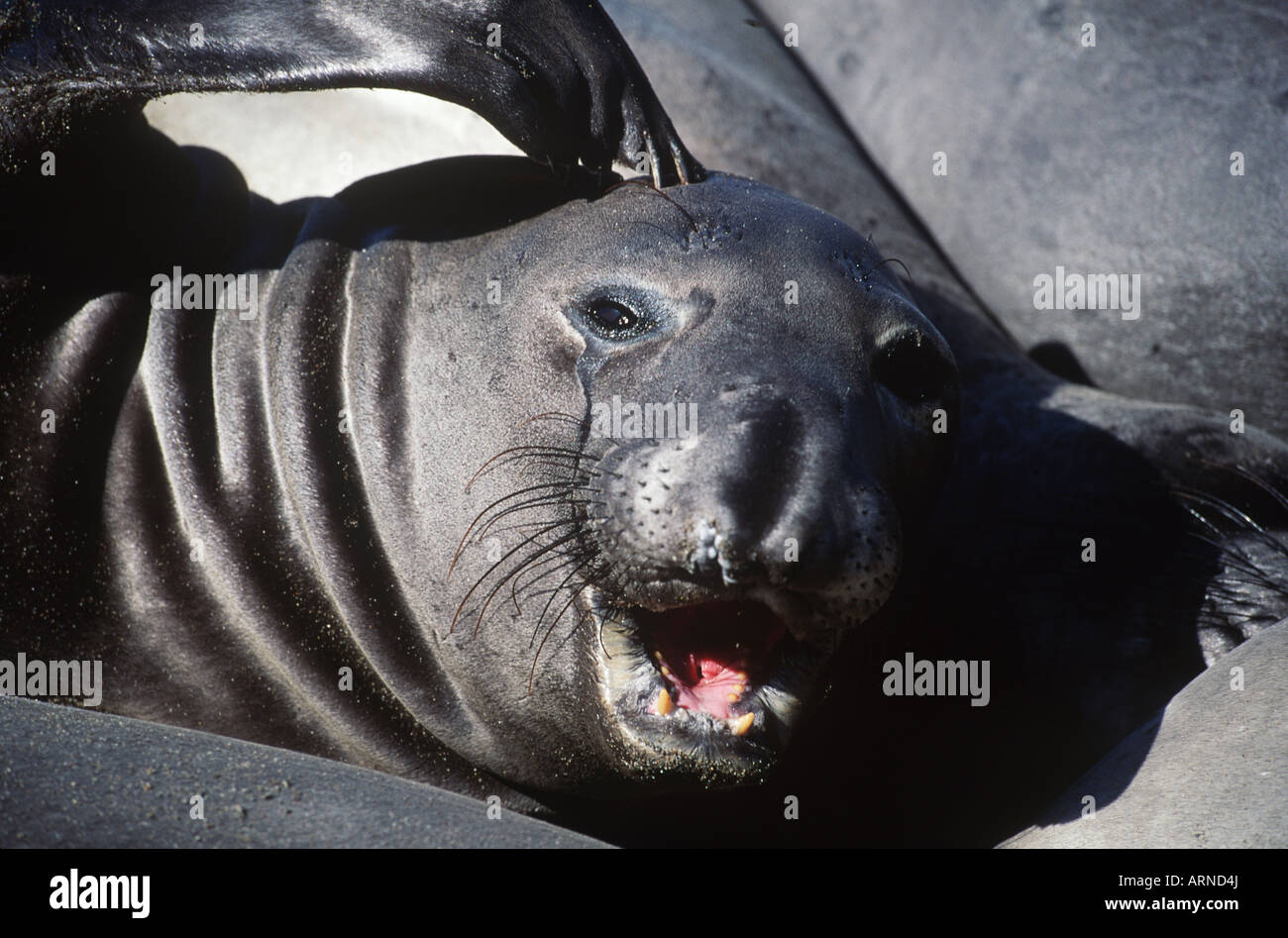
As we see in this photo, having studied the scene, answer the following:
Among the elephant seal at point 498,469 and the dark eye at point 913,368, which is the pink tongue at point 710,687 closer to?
the elephant seal at point 498,469

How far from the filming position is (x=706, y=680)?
7.54ft

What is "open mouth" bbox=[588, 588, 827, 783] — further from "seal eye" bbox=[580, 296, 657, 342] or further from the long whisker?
"seal eye" bbox=[580, 296, 657, 342]

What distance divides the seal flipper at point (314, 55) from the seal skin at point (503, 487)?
0.78 ft

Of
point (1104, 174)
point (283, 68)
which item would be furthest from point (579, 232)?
point (1104, 174)

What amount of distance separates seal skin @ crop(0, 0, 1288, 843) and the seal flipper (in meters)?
0.24

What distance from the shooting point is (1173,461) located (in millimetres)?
3498

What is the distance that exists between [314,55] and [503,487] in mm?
947

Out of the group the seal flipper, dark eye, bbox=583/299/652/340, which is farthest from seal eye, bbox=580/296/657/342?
the seal flipper

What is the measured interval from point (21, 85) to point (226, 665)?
49.5 inches

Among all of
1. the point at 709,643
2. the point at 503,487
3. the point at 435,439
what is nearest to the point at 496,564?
the point at 503,487

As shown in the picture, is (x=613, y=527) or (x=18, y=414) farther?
(x=18, y=414)

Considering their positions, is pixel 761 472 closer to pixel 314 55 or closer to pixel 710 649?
pixel 710 649

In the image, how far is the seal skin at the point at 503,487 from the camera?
219cm
